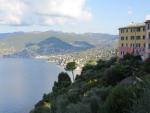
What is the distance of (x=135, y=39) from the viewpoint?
292 feet

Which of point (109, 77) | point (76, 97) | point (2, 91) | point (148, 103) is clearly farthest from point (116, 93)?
point (2, 91)

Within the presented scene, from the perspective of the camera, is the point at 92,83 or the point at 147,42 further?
the point at 147,42

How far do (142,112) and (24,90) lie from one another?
144197 mm

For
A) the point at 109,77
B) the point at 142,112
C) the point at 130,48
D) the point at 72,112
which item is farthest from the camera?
the point at 130,48

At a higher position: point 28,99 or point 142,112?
point 142,112

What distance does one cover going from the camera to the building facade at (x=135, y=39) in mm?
79481

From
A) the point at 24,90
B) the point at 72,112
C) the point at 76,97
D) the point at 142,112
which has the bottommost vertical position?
the point at 24,90

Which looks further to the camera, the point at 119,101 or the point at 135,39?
the point at 135,39

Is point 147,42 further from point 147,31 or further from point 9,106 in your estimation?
point 9,106

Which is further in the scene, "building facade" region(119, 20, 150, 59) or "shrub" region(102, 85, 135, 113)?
"building facade" region(119, 20, 150, 59)

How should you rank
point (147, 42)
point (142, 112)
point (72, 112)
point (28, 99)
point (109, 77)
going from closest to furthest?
1. point (142, 112)
2. point (72, 112)
3. point (109, 77)
4. point (147, 42)
5. point (28, 99)

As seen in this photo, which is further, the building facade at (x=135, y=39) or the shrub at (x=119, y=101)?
the building facade at (x=135, y=39)

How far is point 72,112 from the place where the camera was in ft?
87.4

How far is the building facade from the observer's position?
3129 inches
